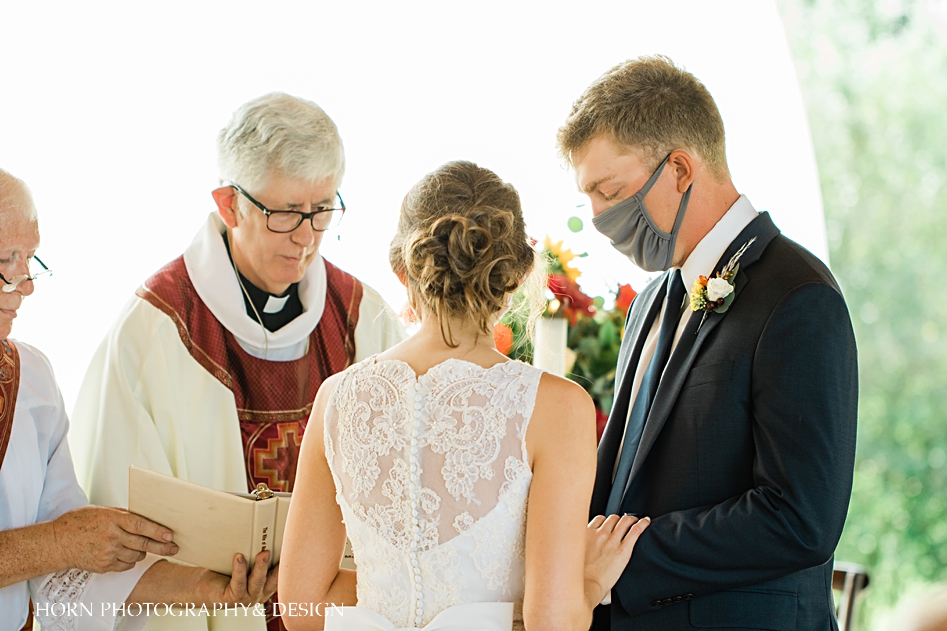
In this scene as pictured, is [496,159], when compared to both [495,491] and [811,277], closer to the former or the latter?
[811,277]

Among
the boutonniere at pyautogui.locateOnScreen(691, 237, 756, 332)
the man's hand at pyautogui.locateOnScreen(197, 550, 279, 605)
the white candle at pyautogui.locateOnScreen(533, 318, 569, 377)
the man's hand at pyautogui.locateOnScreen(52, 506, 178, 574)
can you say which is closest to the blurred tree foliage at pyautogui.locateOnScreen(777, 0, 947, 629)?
the white candle at pyautogui.locateOnScreen(533, 318, 569, 377)

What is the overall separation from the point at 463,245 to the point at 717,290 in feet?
2.22

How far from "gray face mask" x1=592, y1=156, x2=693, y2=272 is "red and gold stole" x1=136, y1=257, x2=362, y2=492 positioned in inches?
43.1

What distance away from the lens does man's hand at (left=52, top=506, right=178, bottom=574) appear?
2.12m

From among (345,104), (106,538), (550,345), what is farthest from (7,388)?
(345,104)

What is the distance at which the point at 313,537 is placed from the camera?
5.94 ft

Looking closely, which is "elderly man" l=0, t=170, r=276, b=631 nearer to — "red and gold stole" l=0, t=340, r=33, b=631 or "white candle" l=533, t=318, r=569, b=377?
"red and gold stole" l=0, t=340, r=33, b=631

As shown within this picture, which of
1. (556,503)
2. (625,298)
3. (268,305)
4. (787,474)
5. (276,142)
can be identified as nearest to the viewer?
(556,503)

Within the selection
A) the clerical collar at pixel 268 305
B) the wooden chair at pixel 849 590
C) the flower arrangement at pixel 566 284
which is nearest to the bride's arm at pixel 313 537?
the clerical collar at pixel 268 305

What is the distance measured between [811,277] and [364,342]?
1487 millimetres

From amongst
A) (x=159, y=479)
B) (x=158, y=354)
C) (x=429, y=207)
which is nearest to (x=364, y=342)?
(x=158, y=354)

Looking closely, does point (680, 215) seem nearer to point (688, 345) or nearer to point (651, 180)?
point (651, 180)

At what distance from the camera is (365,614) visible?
1710 millimetres

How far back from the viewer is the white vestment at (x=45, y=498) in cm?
215
